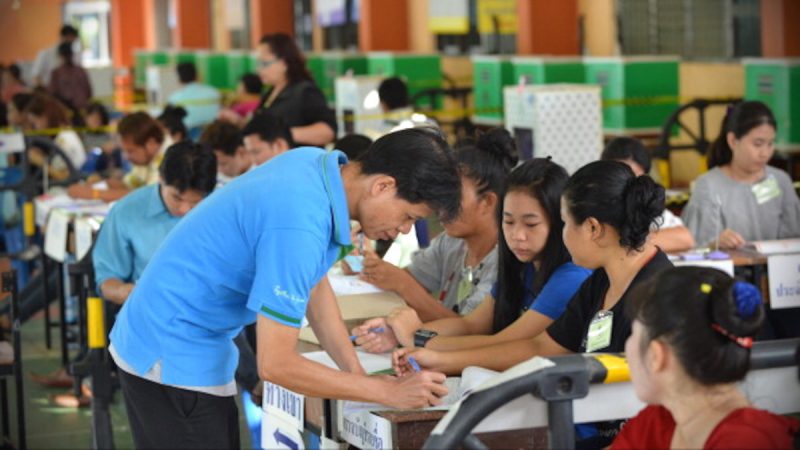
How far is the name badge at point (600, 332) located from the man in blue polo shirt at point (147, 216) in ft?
6.56

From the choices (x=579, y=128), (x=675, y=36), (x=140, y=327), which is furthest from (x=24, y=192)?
(x=675, y=36)

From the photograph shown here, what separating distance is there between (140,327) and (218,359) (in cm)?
18

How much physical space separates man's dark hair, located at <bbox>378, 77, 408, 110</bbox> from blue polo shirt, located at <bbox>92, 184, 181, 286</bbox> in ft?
13.5

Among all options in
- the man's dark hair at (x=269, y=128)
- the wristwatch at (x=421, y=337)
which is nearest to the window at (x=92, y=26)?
the man's dark hair at (x=269, y=128)

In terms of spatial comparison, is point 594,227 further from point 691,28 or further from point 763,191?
point 691,28

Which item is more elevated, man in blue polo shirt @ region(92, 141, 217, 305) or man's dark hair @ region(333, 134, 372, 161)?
man's dark hair @ region(333, 134, 372, 161)

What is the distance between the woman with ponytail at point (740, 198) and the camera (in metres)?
5.17

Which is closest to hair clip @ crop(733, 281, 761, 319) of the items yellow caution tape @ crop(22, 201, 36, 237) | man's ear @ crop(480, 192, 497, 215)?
man's ear @ crop(480, 192, 497, 215)

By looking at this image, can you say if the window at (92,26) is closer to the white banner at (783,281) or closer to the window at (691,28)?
the window at (691,28)

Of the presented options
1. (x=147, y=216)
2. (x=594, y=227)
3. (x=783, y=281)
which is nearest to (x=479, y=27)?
(x=783, y=281)

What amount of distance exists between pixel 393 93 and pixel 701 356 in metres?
6.81

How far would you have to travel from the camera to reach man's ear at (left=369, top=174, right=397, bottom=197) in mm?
2545

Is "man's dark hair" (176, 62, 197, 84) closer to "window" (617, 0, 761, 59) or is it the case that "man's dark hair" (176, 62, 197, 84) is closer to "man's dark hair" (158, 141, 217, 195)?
"window" (617, 0, 761, 59)

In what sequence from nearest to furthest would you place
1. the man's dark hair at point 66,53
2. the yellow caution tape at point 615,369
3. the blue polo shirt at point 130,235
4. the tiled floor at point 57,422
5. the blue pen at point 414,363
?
1. the yellow caution tape at point 615,369
2. the blue pen at point 414,363
3. the blue polo shirt at point 130,235
4. the tiled floor at point 57,422
5. the man's dark hair at point 66,53
